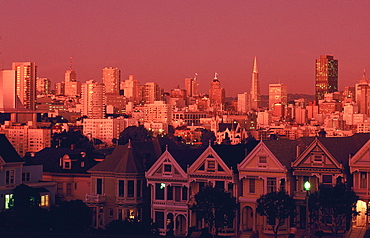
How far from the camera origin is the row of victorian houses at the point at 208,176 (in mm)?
58250

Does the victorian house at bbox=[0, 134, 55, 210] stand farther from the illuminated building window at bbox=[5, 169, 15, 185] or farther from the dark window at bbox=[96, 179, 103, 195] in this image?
the dark window at bbox=[96, 179, 103, 195]

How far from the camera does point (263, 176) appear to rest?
2360 inches

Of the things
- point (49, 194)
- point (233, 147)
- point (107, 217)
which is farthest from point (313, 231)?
point (49, 194)

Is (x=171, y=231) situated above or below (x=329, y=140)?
below

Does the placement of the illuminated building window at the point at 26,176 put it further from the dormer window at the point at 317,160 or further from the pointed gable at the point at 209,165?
the dormer window at the point at 317,160

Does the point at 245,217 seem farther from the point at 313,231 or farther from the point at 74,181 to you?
the point at 74,181

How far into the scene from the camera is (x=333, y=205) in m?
55.3

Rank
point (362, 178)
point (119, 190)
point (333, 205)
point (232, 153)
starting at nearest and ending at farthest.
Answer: point (333, 205), point (362, 178), point (232, 153), point (119, 190)

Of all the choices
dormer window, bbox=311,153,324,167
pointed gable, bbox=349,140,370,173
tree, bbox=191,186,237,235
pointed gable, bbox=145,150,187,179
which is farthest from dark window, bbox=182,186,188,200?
pointed gable, bbox=349,140,370,173

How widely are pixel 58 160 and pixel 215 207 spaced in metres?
22.0

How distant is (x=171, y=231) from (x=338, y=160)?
12534 mm

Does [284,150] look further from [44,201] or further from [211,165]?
[44,201]

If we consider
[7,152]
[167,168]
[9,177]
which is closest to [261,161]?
[167,168]

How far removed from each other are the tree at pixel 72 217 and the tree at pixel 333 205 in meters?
15.8
